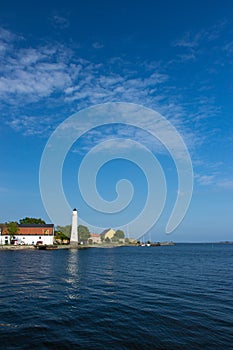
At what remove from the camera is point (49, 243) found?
136 m

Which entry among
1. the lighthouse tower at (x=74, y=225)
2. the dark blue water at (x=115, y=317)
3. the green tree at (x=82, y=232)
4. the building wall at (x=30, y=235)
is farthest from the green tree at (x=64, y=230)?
the dark blue water at (x=115, y=317)

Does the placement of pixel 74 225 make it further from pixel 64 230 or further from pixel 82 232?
pixel 82 232

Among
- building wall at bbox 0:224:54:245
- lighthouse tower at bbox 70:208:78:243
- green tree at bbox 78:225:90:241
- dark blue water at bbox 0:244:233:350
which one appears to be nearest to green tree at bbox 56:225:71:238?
lighthouse tower at bbox 70:208:78:243

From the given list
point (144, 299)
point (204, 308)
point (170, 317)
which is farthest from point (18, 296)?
point (204, 308)

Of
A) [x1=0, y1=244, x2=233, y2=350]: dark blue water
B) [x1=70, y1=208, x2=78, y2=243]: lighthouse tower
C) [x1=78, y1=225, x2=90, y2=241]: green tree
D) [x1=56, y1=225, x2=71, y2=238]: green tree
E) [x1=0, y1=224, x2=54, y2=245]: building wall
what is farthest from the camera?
[x1=78, y1=225, x2=90, y2=241]: green tree

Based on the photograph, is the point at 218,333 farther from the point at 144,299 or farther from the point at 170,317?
the point at 144,299

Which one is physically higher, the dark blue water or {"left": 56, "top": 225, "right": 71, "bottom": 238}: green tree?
{"left": 56, "top": 225, "right": 71, "bottom": 238}: green tree

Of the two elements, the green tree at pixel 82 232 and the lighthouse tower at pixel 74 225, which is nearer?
the lighthouse tower at pixel 74 225

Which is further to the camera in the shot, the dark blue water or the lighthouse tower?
the lighthouse tower

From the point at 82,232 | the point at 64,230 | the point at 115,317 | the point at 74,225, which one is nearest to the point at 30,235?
the point at 74,225

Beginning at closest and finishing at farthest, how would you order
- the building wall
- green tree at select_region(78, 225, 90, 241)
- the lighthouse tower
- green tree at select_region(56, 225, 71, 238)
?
the building wall < the lighthouse tower < green tree at select_region(56, 225, 71, 238) < green tree at select_region(78, 225, 90, 241)

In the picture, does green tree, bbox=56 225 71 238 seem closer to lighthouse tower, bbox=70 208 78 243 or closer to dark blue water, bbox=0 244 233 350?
lighthouse tower, bbox=70 208 78 243

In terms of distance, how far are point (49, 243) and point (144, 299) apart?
118 meters

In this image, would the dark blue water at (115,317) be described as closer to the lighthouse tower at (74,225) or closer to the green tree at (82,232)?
the lighthouse tower at (74,225)
